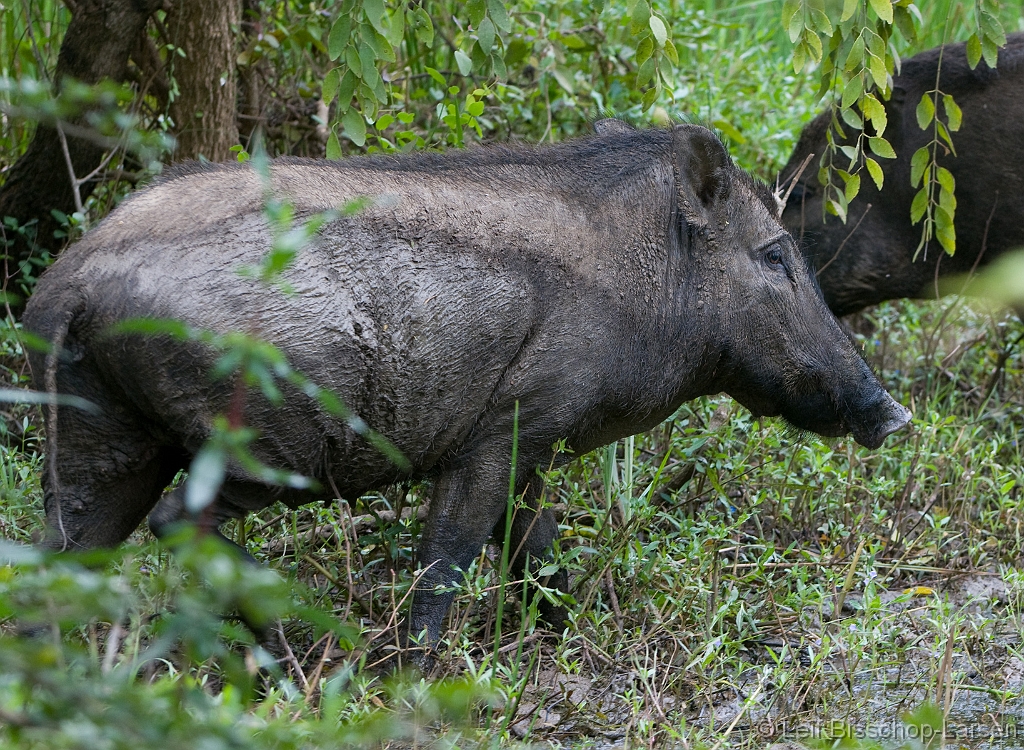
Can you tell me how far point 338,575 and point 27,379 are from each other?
5.44 feet

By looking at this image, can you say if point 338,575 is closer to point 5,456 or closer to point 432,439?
point 432,439

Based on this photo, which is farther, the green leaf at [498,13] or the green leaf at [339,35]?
the green leaf at [498,13]

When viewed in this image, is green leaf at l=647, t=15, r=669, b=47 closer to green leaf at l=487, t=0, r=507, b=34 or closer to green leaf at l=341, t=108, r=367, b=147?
green leaf at l=487, t=0, r=507, b=34

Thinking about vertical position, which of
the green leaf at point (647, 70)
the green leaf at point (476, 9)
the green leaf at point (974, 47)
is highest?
the green leaf at point (476, 9)

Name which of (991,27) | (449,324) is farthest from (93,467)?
(991,27)

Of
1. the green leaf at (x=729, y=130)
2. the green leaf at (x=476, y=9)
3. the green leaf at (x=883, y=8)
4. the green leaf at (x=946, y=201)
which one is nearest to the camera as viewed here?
the green leaf at (x=883, y=8)

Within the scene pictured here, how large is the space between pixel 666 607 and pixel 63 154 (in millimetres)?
3169

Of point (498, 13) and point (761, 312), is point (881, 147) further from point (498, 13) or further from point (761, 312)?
point (498, 13)

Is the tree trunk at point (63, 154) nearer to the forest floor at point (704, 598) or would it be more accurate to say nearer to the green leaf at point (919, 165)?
the forest floor at point (704, 598)

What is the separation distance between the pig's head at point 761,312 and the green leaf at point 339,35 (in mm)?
1105

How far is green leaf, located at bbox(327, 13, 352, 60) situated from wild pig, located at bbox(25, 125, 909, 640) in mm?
506

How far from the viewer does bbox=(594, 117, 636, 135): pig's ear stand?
4.13 meters

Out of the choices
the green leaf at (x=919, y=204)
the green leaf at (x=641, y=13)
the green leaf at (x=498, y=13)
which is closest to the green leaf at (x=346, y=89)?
the green leaf at (x=498, y=13)

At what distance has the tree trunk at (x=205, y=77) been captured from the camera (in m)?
A: 5.07
